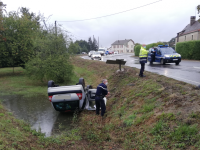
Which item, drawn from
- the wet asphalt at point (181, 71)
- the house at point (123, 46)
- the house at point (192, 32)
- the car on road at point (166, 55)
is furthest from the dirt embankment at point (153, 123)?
the house at point (123, 46)

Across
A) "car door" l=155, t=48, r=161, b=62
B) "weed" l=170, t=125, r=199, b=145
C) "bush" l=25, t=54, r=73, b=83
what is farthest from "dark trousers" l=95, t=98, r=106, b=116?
"car door" l=155, t=48, r=161, b=62

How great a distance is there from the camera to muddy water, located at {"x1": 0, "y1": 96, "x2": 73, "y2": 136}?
6.67 m

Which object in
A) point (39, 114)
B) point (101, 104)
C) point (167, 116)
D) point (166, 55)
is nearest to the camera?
point (167, 116)

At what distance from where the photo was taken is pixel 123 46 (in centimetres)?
10519

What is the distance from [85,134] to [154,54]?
15.5 metres

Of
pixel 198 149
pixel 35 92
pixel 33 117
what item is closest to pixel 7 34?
pixel 35 92

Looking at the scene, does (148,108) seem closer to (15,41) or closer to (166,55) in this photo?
(166,55)

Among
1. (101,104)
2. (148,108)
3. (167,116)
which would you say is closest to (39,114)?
(101,104)

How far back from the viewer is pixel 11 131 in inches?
191

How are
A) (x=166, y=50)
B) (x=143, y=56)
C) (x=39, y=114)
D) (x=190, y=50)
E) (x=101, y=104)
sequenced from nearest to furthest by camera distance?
1. (x=101, y=104)
2. (x=39, y=114)
3. (x=143, y=56)
4. (x=166, y=50)
5. (x=190, y=50)

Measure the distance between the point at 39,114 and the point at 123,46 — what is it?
100 meters

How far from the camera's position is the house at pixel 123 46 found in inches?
4168

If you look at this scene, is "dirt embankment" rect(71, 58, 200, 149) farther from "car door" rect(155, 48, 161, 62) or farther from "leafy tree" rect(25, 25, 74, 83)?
"car door" rect(155, 48, 161, 62)

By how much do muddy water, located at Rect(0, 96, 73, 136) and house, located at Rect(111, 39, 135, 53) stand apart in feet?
321
